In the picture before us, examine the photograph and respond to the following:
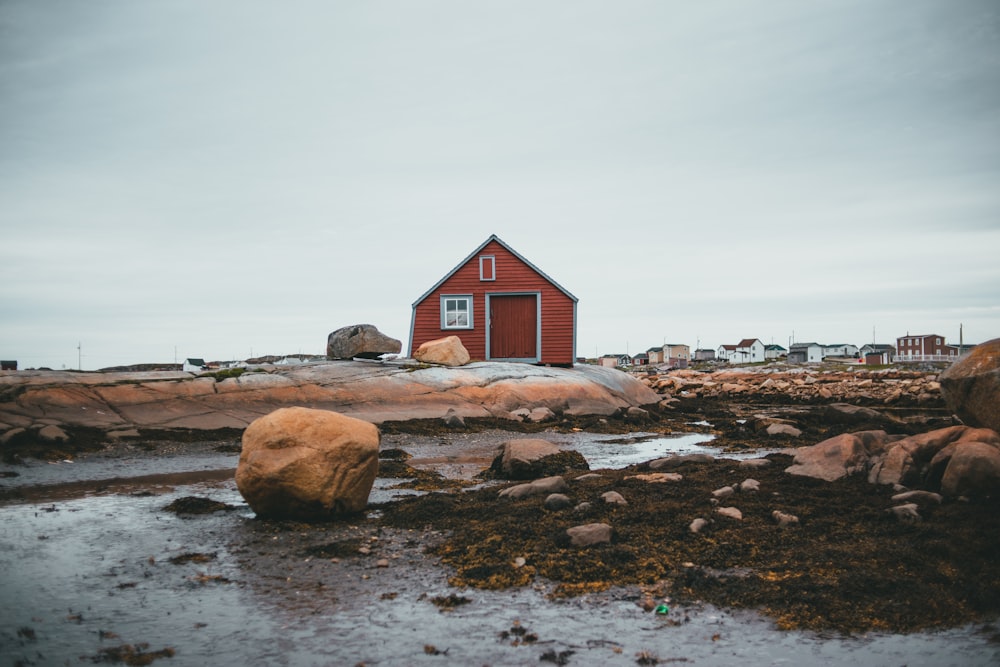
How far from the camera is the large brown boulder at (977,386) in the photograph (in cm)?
1054

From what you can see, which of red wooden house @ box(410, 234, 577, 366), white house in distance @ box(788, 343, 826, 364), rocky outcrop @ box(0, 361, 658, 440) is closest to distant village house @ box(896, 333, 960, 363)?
white house in distance @ box(788, 343, 826, 364)

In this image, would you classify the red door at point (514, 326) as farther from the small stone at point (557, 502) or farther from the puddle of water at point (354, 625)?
the puddle of water at point (354, 625)

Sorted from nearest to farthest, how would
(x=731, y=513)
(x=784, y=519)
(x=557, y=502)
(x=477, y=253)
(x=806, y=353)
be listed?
→ (x=784, y=519)
(x=731, y=513)
(x=557, y=502)
(x=477, y=253)
(x=806, y=353)

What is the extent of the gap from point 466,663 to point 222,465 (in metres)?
11.1

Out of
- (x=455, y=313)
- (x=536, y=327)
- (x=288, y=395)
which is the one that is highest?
(x=455, y=313)

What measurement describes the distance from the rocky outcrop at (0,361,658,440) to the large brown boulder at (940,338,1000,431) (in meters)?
13.6

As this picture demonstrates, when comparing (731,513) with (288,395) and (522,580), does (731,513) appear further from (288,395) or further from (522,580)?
(288,395)

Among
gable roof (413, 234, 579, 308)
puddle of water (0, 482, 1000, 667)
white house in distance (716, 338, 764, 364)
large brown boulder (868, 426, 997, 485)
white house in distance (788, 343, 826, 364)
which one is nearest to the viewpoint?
puddle of water (0, 482, 1000, 667)

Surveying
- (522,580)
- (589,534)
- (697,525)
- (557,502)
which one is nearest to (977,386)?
(697,525)

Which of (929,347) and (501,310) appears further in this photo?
(929,347)

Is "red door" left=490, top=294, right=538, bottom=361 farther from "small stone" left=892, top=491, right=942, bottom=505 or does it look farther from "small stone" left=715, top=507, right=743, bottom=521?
"small stone" left=892, top=491, right=942, bottom=505

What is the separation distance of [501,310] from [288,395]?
11097 mm

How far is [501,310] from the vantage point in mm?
30891

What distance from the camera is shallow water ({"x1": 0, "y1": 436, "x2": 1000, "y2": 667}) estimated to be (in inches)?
203
